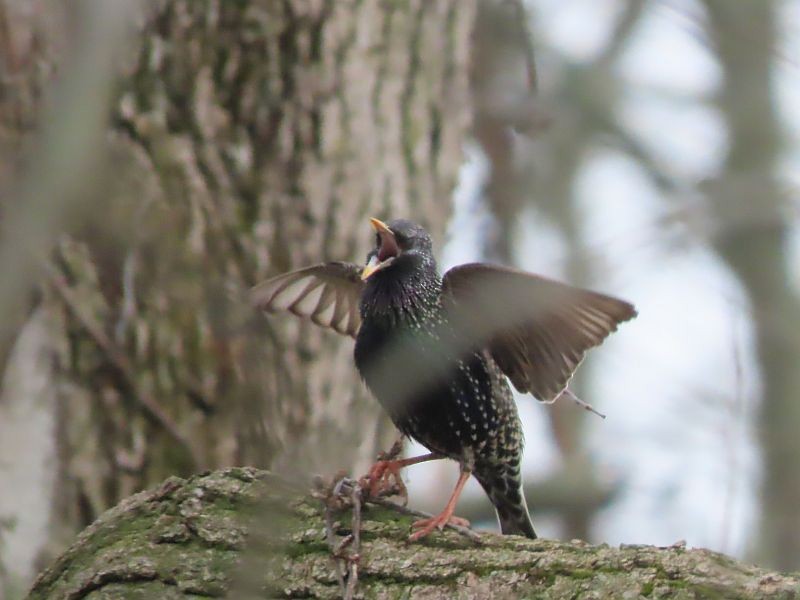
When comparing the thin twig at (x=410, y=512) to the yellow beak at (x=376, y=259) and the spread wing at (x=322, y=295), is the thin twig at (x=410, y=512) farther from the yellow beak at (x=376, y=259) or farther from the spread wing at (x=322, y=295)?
the spread wing at (x=322, y=295)

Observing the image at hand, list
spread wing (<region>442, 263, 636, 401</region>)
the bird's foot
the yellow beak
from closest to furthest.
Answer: the bird's foot < spread wing (<region>442, 263, 636, 401</region>) < the yellow beak

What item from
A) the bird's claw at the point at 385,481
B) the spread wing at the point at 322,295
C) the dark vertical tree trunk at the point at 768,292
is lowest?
the bird's claw at the point at 385,481

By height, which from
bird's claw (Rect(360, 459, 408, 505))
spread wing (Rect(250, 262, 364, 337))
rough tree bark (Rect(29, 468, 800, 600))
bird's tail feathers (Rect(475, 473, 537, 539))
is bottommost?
rough tree bark (Rect(29, 468, 800, 600))

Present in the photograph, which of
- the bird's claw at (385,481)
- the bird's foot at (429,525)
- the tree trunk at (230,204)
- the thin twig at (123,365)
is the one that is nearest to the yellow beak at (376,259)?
the tree trunk at (230,204)

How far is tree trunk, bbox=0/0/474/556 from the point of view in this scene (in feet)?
12.9

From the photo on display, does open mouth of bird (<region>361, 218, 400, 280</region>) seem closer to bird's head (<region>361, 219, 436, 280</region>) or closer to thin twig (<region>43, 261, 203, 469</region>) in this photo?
bird's head (<region>361, 219, 436, 280</region>)

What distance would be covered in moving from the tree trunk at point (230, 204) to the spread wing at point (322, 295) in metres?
0.10

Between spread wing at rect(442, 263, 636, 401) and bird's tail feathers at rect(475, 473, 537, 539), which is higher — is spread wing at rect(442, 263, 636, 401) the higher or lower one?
the higher one

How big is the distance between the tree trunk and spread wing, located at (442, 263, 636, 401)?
532mm

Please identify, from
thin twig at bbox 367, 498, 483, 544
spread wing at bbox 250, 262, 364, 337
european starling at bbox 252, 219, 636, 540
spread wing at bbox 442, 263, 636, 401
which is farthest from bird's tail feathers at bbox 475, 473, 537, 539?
thin twig at bbox 367, 498, 483, 544

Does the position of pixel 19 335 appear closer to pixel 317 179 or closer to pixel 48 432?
pixel 48 432

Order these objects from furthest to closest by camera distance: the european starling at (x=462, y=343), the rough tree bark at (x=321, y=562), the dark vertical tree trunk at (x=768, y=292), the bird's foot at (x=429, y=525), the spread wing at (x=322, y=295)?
1. the dark vertical tree trunk at (x=768, y=292)
2. the spread wing at (x=322, y=295)
3. the european starling at (x=462, y=343)
4. the bird's foot at (x=429, y=525)
5. the rough tree bark at (x=321, y=562)

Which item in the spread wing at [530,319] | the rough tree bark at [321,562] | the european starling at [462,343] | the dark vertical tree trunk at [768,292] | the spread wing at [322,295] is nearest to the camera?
the rough tree bark at [321,562]

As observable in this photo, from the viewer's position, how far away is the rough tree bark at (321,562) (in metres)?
2.51
